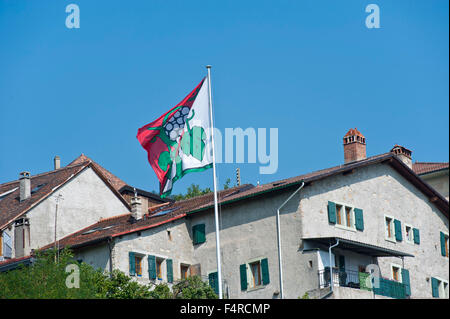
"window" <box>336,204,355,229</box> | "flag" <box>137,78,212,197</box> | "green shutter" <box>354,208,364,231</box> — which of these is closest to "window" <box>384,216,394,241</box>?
"green shutter" <box>354,208,364,231</box>

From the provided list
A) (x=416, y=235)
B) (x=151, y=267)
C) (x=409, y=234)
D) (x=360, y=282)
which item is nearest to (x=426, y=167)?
(x=416, y=235)

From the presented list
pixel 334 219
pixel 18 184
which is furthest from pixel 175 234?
pixel 18 184

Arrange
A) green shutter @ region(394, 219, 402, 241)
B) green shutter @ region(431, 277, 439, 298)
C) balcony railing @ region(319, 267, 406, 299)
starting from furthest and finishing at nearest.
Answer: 1. green shutter @ region(431, 277, 439, 298)
2. green shutter @ region(394, 219, 402, 241)
3. balcony railing @ region(319, 267, 406, 299)

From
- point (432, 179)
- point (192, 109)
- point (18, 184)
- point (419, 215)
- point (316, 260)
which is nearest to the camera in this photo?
point (192, 109)

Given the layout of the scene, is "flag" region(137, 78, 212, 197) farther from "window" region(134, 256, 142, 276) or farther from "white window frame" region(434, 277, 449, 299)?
"white window frame" region(434, 277, 449, 299)

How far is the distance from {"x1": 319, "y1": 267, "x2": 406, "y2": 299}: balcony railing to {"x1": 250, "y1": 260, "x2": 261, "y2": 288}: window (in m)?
3.62

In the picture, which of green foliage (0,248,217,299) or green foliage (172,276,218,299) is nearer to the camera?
green foliage (0,248,217,299)

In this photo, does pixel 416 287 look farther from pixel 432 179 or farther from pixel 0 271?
pixel 0 271

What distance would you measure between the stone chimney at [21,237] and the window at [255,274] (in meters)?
12.9

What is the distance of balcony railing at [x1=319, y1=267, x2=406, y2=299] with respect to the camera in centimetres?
4338

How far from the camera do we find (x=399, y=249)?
49875mm

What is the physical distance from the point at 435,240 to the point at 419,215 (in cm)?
170

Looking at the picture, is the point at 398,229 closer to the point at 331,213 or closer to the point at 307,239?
the point at 331,213
